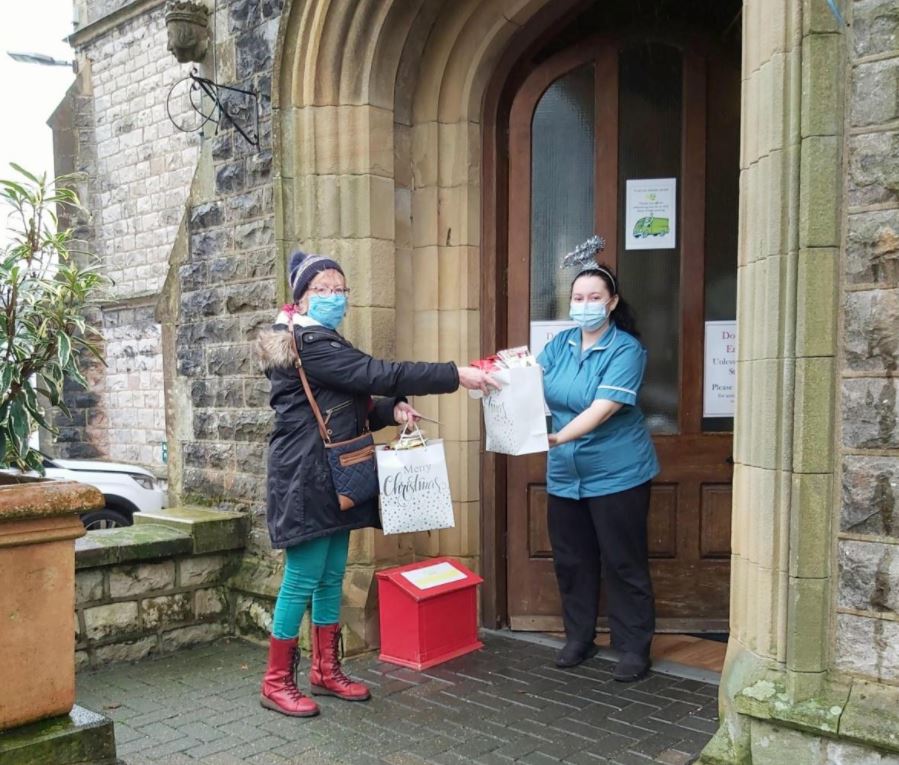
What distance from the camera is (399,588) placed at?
167 inches

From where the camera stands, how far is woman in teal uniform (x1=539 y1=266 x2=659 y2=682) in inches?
155

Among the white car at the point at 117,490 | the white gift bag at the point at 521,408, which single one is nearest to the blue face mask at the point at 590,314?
the white gift bag at the point at 521,408

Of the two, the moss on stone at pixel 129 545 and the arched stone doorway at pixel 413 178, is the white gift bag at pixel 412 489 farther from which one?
the moss on stone at pixel 129 545

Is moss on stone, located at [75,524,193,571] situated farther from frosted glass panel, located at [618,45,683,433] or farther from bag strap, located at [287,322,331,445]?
frosted glass panel, located at [618,45,683,433]

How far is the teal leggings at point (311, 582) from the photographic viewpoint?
12.1ft

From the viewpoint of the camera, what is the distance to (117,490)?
8.36m

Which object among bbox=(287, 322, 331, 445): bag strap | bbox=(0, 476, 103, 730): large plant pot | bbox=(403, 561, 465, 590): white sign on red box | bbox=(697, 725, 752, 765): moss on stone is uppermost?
bbox=(287, 322, 331, 445): bag strap

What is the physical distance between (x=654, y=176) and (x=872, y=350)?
7.25ft

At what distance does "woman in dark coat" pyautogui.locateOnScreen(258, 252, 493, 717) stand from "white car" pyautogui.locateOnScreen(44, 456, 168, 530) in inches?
192

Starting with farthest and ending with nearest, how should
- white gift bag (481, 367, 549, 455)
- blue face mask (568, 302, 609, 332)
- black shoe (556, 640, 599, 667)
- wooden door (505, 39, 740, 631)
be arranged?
wooden door (505, 39, 740, 631) < black shoe (556, 640, 599, 667) < blue face mask (568, 302, 609, 332) < white gift bag (481, 367, 549, 455)

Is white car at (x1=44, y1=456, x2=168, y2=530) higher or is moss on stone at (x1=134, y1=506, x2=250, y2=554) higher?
moss on stone at (x1=134, y1=506, x2=250, y2=554)

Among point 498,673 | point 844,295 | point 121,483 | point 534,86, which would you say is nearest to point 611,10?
point 534,86

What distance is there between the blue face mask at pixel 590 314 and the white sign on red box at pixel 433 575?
1.38 m

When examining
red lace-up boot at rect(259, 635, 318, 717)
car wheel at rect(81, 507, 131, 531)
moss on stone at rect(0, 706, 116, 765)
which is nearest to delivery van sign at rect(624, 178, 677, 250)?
red lace-up boot at rect(259, 635, 318, 717)
